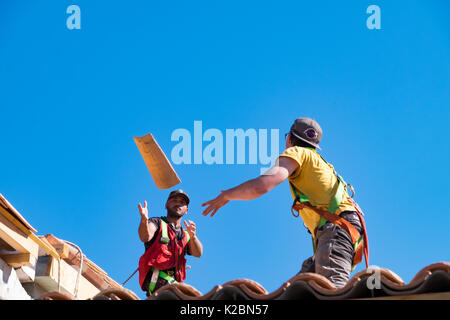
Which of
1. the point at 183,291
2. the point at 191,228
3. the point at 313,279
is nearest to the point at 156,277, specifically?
the point at 191,228

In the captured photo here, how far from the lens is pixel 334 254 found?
5586 millimetres

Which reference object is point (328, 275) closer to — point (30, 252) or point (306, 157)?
point (306, 157)

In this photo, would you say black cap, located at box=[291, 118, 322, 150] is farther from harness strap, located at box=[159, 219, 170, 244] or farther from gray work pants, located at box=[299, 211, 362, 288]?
harness strap, located at box=[159, 219, 170, 244]

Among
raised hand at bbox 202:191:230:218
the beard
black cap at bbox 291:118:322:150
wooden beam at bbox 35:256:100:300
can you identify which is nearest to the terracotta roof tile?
raised hand at bbox 202:191:230:218

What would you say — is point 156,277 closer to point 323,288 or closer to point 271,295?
point 271,295

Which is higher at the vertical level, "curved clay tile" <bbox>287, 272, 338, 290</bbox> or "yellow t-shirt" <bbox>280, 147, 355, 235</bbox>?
"yellow t-shirt" <bbox>280, 147, 355, 235</bbox>

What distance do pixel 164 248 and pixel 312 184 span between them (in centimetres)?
252

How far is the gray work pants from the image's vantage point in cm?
547

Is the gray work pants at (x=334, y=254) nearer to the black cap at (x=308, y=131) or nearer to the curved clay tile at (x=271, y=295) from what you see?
the black cap at (x=308, y=131)

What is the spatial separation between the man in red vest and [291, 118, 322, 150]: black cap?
2.18m

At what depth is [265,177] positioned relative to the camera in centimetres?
562

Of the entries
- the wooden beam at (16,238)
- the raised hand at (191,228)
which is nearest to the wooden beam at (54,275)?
the wooden beam at (16,238)
